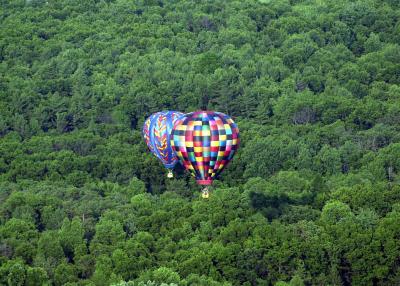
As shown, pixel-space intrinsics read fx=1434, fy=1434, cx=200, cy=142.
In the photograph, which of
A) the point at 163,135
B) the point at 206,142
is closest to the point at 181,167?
the point at 163,135

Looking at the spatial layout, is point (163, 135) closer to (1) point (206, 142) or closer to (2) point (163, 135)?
Answer: (2) point (163, 135)

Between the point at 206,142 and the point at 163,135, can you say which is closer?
the point at 206,142

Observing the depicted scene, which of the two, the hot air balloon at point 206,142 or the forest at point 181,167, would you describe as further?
the forest at point 181,167

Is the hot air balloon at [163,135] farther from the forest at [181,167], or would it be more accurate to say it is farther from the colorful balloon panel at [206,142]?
the colorful balloon panel at [206,142]

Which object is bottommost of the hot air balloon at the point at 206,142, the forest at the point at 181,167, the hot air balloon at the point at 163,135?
the forest at the point at 181,167

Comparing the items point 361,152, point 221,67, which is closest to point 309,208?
point 361,152

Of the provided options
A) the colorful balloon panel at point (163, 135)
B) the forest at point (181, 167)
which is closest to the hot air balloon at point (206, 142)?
the forest at point (181, 167)
